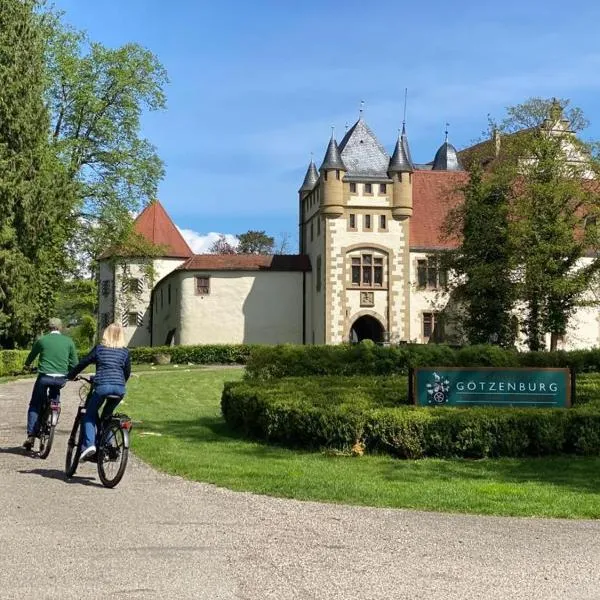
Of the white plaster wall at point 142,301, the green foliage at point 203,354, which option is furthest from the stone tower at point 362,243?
the white plaster wall at point 142,301

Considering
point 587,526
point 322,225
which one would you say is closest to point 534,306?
point 322,225

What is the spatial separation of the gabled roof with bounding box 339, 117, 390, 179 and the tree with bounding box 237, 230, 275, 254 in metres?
38.2

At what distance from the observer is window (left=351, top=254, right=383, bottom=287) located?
45719mm

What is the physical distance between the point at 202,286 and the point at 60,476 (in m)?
39.6

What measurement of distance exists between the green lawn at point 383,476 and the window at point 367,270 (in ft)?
106

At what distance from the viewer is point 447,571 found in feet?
17.4

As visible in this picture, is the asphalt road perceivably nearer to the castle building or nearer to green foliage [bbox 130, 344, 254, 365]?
green foliage [bbox 130, 344, 254, 365]

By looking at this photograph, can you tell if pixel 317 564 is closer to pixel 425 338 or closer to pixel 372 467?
pixel 372 467

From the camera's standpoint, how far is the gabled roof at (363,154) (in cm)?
4684

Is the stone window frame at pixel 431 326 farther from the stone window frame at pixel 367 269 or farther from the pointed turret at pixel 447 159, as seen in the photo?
the pointed turret at pixel 447 159

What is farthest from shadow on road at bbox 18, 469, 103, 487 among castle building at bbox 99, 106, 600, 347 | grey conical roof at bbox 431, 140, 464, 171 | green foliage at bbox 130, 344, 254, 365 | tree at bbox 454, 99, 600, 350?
grey conical roof at bbox 431, 140, 464, 171

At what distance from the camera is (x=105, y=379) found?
28.6ft

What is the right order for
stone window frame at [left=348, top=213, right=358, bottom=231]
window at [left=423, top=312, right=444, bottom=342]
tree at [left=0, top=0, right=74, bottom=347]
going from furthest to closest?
window at [left=423, top=312, right=444, bottom=342] → stone window frame at [left=348, top=213, right=358, bottom=231] → tree at [left=0, top=0, right=74, bottom=347]

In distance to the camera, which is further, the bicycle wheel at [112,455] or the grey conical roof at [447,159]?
the grey conical roof at [447,159]
